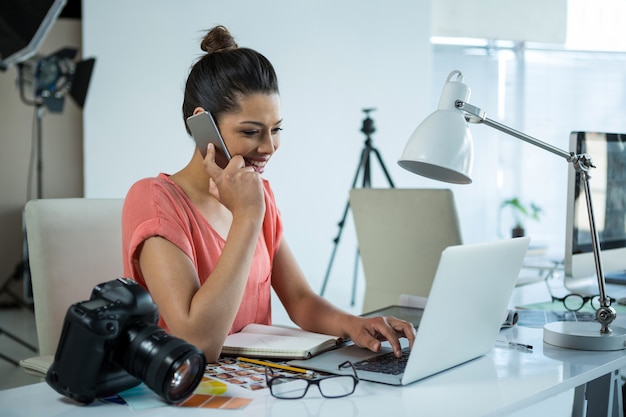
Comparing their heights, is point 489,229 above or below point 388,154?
below

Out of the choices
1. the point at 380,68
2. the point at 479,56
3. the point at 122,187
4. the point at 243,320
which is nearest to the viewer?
the point at 243,320

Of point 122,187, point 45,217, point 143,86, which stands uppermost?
point 143,86

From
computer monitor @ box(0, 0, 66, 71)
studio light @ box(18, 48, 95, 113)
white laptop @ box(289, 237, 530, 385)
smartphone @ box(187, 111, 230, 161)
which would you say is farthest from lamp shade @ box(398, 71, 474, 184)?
studio light @ box(18, 48, 95, 113)

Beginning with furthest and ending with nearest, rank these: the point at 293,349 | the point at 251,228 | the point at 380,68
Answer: the point at 380,68
the point at 251,228
the point at 293,349

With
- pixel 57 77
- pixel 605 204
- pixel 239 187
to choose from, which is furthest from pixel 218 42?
pixel 57 77

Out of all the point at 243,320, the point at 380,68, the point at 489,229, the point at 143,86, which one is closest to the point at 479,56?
the point at 380,68

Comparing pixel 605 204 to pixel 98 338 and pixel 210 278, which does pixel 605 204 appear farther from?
pixel 98 338

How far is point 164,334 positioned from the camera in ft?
3.27

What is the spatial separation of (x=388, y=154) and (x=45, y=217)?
416cm

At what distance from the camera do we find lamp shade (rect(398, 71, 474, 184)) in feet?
4.14

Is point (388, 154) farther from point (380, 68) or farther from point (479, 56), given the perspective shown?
point (479, 56)

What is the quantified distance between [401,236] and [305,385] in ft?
4.97

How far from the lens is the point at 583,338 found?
139 cm

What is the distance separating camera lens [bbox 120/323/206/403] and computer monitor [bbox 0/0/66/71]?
2830 mm
